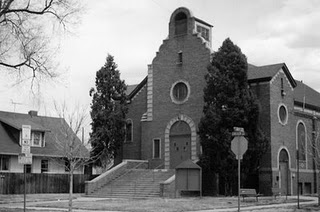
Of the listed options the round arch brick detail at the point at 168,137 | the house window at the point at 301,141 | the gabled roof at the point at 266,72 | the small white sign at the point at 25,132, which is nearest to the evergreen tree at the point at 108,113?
the round arch brick detail at the point at 168,137

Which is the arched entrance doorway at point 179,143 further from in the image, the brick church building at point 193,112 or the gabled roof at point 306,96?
the gabled roof at point 306,96

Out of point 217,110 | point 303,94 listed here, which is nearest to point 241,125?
point 217,110

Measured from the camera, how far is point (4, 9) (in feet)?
80.4

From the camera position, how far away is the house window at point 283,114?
45094 millimetres

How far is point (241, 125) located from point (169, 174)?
753 centimetres

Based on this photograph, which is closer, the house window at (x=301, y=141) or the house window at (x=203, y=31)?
the house window at (x=203, y=31)

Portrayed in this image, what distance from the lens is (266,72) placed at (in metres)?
44.6

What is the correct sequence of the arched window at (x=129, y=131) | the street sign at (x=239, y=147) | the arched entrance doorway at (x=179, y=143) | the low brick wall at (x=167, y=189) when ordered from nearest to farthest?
1. the street sign at (x=239, y=147)
2. the low brick wall at (x=167, y=189)
3. the arched entrance doorway at (x=179, y=143)
4. the arched window at (x=129, y=131)

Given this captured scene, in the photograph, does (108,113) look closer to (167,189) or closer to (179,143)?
(179,143)

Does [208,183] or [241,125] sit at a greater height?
[241,125]

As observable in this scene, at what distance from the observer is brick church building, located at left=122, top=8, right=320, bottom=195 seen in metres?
43.6

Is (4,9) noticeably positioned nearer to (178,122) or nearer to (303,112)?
(178,122)

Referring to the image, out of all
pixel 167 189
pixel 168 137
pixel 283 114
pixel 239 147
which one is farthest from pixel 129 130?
pixel 239 147

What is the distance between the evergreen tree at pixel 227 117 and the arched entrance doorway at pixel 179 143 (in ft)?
16.8
